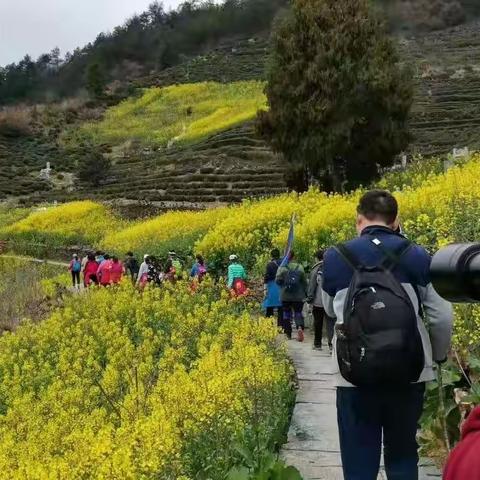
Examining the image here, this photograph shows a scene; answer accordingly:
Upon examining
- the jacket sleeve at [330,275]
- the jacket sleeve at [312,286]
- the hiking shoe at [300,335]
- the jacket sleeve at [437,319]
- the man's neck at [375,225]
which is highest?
the man's neck at [375,225]

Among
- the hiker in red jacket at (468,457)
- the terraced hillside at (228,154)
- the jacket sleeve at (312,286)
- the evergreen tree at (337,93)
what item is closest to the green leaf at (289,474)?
the hiker in red jacket at (468,457)

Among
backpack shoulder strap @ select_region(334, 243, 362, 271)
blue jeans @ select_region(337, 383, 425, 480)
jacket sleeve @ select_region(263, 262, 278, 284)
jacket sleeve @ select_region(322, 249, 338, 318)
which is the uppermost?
backpack shoulder strap @ select_region(334, 243, 362, 271)

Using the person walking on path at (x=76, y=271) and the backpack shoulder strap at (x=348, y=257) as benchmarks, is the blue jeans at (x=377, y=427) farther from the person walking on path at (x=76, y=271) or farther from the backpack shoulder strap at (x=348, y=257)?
the person walking on path at (x=76, y=271)

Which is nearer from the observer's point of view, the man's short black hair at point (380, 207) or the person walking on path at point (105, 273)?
the man's short black hair at point (380, 207)

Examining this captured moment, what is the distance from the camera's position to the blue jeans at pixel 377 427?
139 inches

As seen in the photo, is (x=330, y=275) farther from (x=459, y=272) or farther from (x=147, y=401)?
(x=147, y=401)

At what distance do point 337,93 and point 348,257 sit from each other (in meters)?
18.0

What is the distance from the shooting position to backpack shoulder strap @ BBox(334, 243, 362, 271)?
3.53 metres

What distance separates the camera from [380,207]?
146 inches

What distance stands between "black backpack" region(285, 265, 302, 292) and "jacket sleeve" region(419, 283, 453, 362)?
6900 mm

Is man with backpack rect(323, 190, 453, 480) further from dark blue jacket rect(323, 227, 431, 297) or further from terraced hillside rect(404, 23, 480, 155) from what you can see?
terraced hillside rect(404, 23, 480, 155)

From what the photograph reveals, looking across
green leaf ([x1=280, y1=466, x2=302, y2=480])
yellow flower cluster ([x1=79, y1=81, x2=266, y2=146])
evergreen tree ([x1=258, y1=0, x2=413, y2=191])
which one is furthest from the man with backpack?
yellow flower cluster ([x1=79, y1=81, x2=266, y2=146])

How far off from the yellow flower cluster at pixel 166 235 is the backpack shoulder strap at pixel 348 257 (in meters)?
15.4

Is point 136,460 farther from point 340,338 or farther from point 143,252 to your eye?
point 143,252
